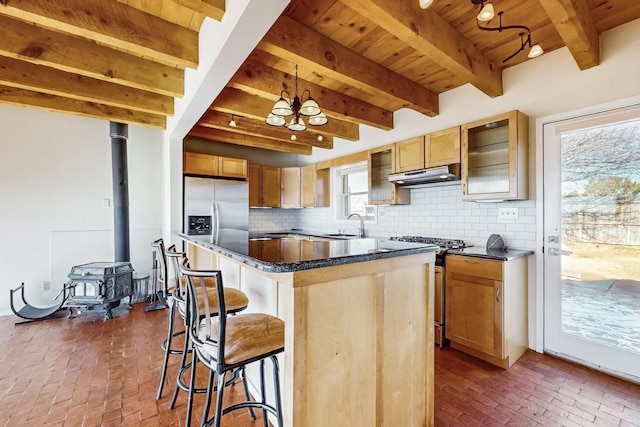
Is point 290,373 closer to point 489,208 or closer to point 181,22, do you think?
point 181,22

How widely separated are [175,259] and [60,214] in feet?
10.5

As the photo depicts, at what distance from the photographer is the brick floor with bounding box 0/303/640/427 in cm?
178

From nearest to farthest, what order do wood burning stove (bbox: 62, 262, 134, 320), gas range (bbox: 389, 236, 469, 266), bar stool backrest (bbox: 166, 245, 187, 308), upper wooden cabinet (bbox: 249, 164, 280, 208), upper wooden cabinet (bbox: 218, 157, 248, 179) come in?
bar stool backrest (bbox: 166, 245, 187, 308), gas range (bbox: 389, 236, 469, 266), wood burning stove (bbox: 62, 262, 134, 320), upper wooden cabinet (bbox: 218, 157, 248, 179), upper wooden cabinet (bbox: 249, 164, 280, 208)

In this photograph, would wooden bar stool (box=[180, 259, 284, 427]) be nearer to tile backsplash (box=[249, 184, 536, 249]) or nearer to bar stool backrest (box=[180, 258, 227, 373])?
bar stool backrest (box=[180, 258, 227, 373])

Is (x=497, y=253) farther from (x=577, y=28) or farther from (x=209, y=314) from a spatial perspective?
(x=209, y=314)

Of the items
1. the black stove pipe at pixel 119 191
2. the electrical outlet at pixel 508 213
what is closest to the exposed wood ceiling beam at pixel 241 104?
the black stove pipe at pixel 119 191

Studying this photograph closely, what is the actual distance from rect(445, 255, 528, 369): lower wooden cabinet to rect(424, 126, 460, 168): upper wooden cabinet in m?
1.06

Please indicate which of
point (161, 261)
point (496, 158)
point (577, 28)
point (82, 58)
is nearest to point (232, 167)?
point (161, 261)

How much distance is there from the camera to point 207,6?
65.3 inches

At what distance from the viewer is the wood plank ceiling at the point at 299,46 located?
1.82m

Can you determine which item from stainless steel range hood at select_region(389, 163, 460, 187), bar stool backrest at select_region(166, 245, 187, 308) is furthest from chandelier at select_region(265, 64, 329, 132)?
stainless steel range hood at select_region(389, 163, 460, 187)

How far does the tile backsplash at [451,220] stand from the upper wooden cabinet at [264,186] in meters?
1.40

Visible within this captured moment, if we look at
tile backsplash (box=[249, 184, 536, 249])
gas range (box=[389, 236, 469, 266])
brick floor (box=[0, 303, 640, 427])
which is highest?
tile backsplash (box=[249, 184, 536, 249])

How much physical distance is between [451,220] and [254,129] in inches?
115
